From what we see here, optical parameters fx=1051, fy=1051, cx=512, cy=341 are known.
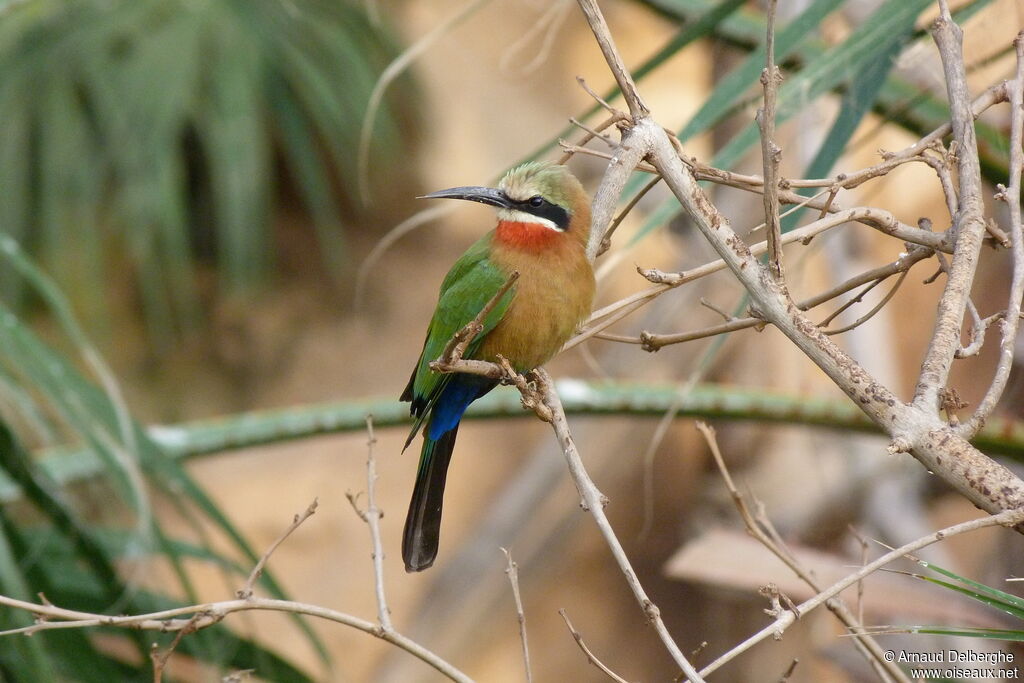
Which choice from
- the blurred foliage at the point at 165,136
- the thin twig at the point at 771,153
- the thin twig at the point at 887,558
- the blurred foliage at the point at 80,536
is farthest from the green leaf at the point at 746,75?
the blurred foliage at the point at 165,136

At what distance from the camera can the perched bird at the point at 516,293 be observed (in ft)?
5.71

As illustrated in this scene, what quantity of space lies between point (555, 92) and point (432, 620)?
2.82 m

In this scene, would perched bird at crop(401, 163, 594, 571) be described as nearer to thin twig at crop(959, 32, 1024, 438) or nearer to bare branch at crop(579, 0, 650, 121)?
bare branch at crop(579, 0, 650, 121)

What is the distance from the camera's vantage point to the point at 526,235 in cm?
180

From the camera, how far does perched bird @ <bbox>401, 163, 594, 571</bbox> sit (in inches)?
68.6

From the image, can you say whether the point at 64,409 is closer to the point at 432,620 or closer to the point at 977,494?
the point at 977,494

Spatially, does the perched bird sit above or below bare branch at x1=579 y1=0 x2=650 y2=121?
above

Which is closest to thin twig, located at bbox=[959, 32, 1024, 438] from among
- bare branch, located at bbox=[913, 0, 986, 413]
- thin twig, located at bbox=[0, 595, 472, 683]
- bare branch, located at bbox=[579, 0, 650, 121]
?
bare branch, located at bbox=[913, 0, 986, 413]

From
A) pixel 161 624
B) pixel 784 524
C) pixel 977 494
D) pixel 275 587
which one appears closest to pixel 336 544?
pixel 784 524

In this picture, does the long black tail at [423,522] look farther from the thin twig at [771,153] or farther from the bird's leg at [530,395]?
the thin twig at [771,153]

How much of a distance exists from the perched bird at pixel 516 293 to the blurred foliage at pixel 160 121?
2673 mm

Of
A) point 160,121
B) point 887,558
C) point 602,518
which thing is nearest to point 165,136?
point 160,121

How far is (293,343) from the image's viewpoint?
5090 mm

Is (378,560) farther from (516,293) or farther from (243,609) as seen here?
(516,293)
